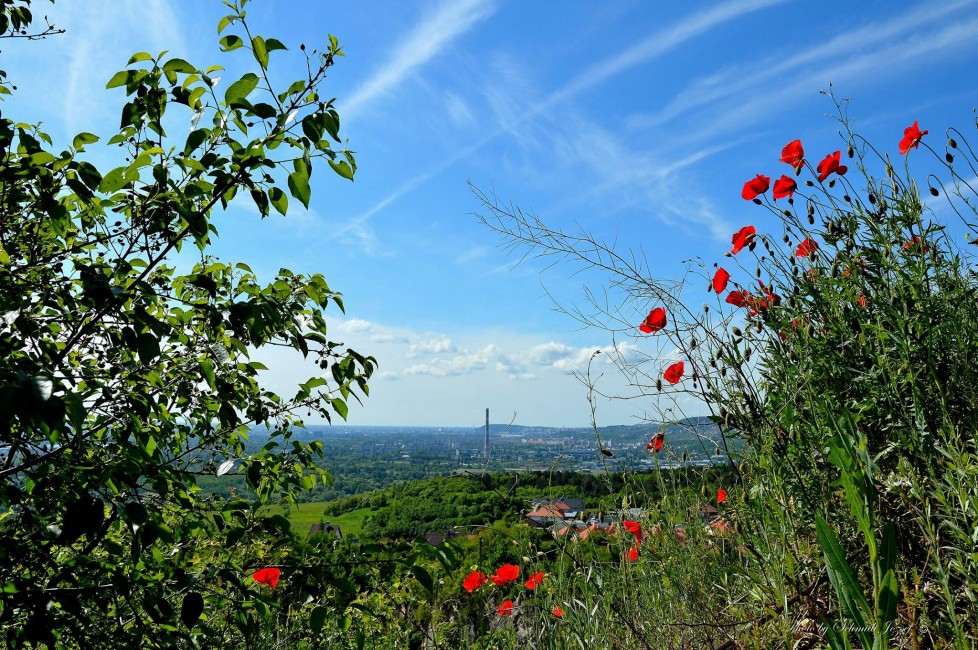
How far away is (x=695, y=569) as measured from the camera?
7.88 ft

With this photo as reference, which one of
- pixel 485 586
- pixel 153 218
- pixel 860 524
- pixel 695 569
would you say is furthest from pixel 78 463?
pixel 485 586

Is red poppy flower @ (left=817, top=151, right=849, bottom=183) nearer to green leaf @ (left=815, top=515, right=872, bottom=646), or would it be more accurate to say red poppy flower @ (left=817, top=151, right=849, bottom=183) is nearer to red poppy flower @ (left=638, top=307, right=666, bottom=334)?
Answer: red poppy flower @ (left=638, top=307, right=666, bottom=334)

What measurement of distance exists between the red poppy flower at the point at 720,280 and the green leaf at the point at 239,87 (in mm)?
2101

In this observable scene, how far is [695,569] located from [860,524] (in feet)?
5.69

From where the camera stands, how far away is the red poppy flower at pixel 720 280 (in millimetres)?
2805

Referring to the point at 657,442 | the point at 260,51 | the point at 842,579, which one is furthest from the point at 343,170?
the point at 657,442

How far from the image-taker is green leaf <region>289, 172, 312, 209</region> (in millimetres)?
1656

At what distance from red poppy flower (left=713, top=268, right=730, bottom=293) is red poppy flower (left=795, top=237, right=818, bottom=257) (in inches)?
11.9

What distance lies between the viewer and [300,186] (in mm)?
1668

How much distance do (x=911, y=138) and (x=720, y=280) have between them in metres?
0.97

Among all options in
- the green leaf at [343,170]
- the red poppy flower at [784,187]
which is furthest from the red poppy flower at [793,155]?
the green leaf at [343,170]

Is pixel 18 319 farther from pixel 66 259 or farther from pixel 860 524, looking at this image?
pixel 860 524

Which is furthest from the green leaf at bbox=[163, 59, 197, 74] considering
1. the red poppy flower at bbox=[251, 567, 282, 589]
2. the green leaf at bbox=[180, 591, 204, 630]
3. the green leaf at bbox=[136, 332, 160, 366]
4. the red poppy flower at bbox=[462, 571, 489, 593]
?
the red poppy flower at bbox=[462, 571, 489, 593]

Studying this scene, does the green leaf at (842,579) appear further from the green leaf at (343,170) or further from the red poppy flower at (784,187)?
the red poppy flower at (784,187)
